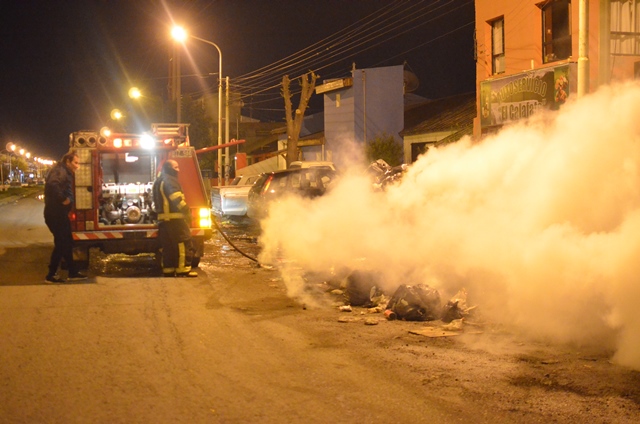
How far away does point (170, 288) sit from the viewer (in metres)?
10.1

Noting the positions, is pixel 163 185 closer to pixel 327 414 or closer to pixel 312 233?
pixel 312 233

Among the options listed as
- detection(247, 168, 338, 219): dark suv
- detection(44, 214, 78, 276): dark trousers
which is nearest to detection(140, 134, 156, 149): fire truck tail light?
detection(44, 214, 78, 276): dark trousers

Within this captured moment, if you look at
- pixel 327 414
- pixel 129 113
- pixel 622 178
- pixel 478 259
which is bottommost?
pixel 327 414

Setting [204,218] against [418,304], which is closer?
[418,304]

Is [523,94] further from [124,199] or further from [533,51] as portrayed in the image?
[124,199]

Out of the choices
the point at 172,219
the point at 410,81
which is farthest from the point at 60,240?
the point at 410,81

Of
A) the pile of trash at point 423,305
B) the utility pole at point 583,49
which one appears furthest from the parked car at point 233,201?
the pile of trash at point 423,305

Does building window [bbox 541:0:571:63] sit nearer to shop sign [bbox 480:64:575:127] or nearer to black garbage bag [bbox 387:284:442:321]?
shop sign [bbox 480:64:575:127]

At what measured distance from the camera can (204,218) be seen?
11711mm

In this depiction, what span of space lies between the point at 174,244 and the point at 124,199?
2397 mm

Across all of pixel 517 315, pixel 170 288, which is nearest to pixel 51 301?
pixel 170 288

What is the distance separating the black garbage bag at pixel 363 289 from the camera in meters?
8.93

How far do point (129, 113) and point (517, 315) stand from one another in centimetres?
4973

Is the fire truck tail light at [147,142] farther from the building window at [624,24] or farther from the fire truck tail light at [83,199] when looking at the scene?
the building window at [624,24]
